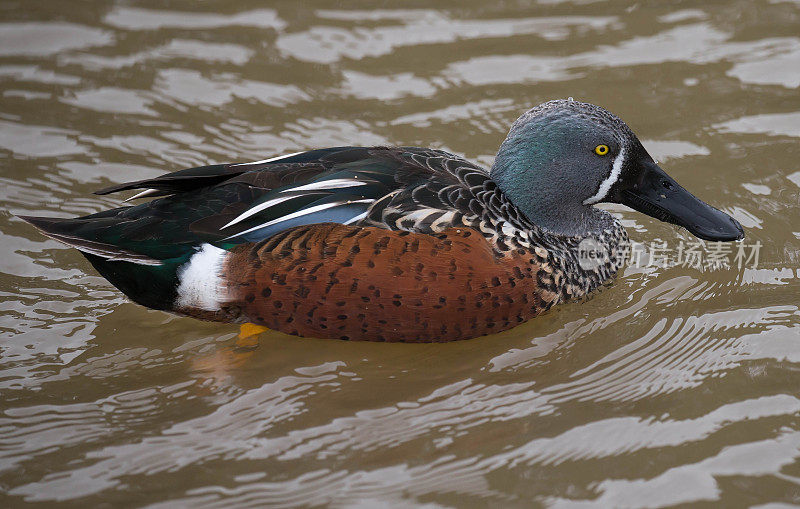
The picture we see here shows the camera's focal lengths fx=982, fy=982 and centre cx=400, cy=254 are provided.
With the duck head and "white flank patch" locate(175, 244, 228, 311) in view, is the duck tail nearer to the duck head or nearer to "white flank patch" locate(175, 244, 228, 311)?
"white flank patch" locate(175, 244, 228, 311)

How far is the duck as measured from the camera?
5.04m

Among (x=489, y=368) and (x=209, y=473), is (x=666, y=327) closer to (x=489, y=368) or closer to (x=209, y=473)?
(x=489, y=368)

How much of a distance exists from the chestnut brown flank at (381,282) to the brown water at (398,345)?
0.77 feet

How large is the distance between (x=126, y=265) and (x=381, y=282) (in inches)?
55.4

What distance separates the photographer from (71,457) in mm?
4535

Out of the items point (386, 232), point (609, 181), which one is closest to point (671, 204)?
point (609, 181)

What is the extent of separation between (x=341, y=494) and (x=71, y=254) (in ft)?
9.27

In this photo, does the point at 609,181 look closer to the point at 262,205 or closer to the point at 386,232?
A: the point at 386,232

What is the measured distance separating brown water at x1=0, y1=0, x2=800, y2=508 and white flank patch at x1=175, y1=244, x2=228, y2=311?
1.14 ft

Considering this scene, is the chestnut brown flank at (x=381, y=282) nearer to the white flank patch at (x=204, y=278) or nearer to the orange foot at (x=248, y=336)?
the white flank patch at (x=204, y=278)

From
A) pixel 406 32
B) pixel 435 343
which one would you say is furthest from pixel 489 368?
pixel 406 32

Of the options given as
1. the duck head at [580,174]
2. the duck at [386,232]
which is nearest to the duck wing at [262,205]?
the duck at [386,232]

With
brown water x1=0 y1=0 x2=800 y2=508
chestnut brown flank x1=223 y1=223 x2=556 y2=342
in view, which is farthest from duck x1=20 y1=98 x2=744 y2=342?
brown water x1=0 y1=0 x2=800 y2=508

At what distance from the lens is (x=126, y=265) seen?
5.28 metres
